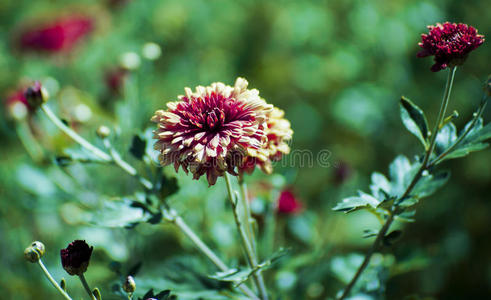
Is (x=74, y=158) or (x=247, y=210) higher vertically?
(x=74, y=158)

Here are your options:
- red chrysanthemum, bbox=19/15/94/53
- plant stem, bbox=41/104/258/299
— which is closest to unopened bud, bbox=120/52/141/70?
plant stem, bbox=41/104/258/299

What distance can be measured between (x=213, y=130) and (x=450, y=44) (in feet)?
1.48

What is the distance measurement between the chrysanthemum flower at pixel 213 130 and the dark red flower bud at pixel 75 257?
0.22m

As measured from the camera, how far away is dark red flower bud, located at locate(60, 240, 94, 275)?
0.81 m

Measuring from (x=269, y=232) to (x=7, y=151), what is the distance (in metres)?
1.54

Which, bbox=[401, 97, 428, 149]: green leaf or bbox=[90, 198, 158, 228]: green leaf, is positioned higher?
bbox=[401, 97, 428, 149]: green leaf

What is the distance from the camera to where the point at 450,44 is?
789mm

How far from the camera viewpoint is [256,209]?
1.26 m

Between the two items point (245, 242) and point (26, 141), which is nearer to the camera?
point (245, 242)

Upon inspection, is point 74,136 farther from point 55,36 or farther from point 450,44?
point 55,36

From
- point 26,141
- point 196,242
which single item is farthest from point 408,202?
point 26,141

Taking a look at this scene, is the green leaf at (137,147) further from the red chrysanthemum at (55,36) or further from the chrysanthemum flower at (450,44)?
the red chrysanthemum at (55,36)

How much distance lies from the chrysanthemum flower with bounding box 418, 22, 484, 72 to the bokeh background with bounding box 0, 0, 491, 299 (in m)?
0.48

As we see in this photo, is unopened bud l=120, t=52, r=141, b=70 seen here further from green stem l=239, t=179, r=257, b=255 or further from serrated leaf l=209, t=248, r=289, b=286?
serrated leaf l=209, t=248, r=289, b=286
